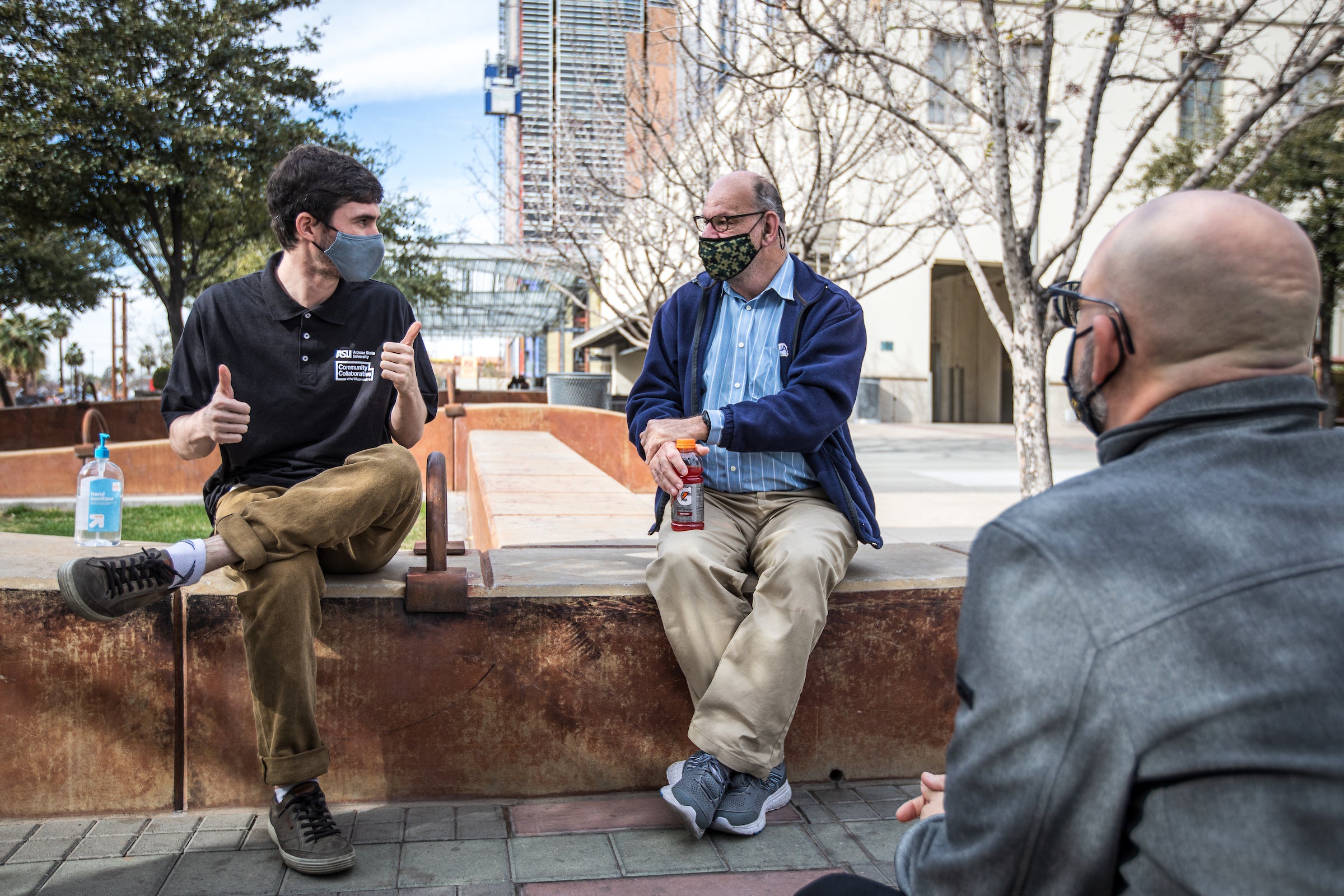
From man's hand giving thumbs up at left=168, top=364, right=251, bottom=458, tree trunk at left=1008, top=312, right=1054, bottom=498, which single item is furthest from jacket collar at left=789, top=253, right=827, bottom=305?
tree trunk at left=1008, top=312, right=1054, bottom=498

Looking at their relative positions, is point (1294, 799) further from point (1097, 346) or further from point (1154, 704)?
point (1097, 346)

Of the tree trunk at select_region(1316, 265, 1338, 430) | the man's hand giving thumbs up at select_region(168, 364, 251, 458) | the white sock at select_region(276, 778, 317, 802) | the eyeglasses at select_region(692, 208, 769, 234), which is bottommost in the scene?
the white sock at select_region(276, 778, 317, 802)

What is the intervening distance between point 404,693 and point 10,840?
A: 1071mm

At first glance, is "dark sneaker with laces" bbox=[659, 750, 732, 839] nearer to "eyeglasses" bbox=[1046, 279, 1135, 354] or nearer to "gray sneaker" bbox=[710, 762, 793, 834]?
"gray sneaker" bbox=[710, 762, 793, 834]

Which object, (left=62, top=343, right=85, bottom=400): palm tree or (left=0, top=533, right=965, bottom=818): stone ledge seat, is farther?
(left=62, top=343, right=85, bottom=400): palm tree

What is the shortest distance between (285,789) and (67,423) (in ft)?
60.6

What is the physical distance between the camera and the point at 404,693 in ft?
10.00

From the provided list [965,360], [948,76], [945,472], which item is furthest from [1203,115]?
[965,360]

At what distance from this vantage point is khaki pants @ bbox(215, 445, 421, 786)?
2.66m

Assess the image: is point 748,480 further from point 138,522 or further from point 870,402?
point 870,402

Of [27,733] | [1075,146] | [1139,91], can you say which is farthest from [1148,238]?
[1139,91]

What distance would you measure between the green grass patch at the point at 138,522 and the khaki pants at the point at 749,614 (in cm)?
602

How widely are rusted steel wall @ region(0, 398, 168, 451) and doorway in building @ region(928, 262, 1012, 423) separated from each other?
74.6 feet

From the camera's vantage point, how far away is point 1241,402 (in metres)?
1.12
